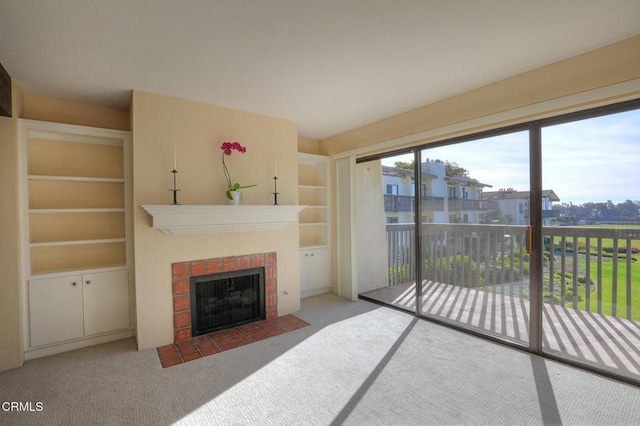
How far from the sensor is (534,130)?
8.57 feet

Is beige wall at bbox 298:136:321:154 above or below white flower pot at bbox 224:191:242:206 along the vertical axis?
above

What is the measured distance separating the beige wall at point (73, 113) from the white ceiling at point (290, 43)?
155mm

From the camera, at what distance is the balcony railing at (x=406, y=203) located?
11.2 feet

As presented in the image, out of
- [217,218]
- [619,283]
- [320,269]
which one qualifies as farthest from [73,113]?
[619,283]

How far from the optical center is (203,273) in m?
3.18

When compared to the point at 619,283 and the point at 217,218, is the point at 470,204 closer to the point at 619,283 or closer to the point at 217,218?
the point at 619,283

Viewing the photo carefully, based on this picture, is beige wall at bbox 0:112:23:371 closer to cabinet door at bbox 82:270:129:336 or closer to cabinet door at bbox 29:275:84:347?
cabinet door at bbox 29:275:84:347

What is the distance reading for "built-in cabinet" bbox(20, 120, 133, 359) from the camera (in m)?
2.72

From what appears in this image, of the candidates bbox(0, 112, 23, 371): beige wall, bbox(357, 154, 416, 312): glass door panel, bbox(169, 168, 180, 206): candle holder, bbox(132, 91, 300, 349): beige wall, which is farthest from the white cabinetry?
bbox(357, 154, 416, 312): glass door panel

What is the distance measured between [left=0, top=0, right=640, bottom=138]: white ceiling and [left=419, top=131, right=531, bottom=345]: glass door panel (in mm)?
728

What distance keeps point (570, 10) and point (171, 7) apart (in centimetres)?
232

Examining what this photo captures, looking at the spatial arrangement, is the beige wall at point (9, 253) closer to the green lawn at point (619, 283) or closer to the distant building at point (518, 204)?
the distant building at point (518, 204)

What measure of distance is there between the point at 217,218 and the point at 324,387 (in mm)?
1844

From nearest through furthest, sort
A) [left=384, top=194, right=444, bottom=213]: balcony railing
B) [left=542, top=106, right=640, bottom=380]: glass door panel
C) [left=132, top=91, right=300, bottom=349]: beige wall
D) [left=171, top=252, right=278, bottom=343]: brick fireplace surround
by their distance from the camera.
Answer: [left=542, top=106, right=640, bottom=380]: glass door panel, [left=132, top=91, right=300, bottom=349]: beige wall, [left=171, top=252, right=278, bottom=343]: brick fireplace surround, [left=384, top=194, right=444, bottom=213]: balcony railing
